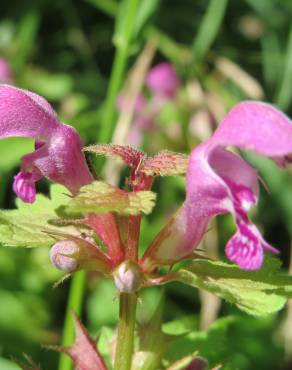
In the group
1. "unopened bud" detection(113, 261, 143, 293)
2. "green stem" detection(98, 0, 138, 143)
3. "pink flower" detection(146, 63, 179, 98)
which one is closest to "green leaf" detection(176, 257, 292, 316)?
"unopened bud" detection(113, 261, 143, 293)

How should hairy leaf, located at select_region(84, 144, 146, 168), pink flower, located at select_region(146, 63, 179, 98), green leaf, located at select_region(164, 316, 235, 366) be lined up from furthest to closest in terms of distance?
1. pink flower, located at select_region(146, 63, 179, 98)
2. green leaf, located at select_region(164, 316, 235, 366)
3. hairy leaf, located at select_region(84, 144, 146, 168)

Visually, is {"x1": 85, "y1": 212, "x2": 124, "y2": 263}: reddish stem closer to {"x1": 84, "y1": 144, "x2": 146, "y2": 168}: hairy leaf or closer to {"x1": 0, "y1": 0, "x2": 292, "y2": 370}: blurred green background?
{"x1": 84, "y1": 144, "x2": 146, "y2": 168}: hairy leaf

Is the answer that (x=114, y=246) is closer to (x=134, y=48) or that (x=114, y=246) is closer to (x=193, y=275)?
(x=193, y=275)

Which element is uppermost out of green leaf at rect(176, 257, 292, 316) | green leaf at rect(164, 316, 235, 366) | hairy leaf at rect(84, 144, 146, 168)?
hairy leaf at rect(84, 144, 146, 168)

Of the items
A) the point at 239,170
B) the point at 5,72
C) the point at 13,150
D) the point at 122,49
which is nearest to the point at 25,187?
the point at 239,170

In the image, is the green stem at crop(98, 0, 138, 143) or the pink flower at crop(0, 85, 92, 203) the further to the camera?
the green stem at crop(98, 0, 138, 143)

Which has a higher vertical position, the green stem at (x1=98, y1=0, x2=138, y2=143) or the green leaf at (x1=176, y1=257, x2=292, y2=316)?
the green stem at (x1=98, y1=0, x2=138, y2=143)

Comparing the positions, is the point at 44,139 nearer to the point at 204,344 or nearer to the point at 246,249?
the point at 246,249

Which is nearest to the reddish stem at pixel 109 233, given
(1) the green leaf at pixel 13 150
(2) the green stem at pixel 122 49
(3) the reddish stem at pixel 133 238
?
(3) the reddish stem at pixel 133 238
